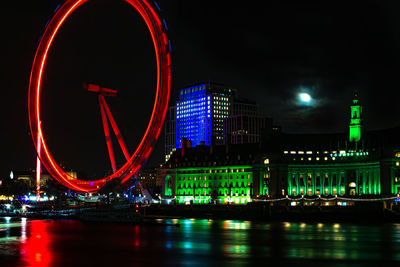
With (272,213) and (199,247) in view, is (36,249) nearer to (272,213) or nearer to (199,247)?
(199,247)

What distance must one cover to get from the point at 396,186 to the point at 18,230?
302 feet

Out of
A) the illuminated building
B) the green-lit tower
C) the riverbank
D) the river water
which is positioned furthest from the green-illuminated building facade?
the river water

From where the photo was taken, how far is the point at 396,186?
152250 millimetres

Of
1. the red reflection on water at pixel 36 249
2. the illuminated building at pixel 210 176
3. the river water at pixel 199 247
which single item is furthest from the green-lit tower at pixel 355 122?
the red reflection on water at pixel 36 249

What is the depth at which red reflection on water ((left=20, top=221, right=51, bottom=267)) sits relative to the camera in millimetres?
57875

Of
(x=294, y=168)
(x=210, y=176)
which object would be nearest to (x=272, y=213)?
(x=294, y=168)

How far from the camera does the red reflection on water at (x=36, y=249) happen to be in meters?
57.9

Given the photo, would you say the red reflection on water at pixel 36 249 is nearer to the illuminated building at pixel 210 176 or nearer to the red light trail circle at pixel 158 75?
the red light trail circle at pixel 158 75

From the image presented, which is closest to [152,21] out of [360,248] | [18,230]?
[18,230]

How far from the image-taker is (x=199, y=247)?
2749 inches

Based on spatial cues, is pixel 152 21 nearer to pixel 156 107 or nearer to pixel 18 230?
pixel 156 107

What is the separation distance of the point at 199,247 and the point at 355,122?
111 m

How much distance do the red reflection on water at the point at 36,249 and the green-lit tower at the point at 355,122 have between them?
103m

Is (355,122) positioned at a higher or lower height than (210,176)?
higher
